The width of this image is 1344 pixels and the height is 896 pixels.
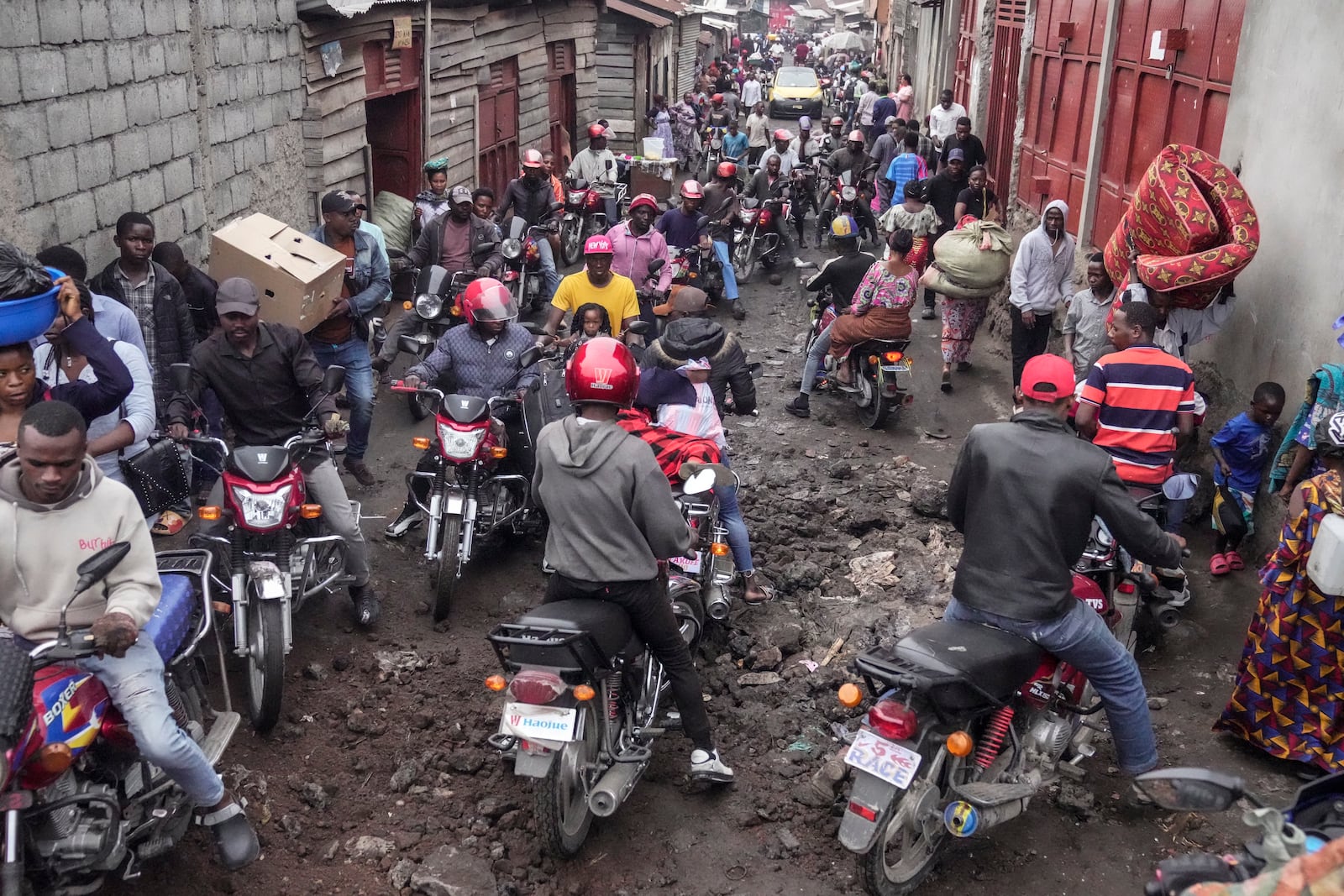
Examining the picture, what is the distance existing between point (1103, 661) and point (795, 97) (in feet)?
111

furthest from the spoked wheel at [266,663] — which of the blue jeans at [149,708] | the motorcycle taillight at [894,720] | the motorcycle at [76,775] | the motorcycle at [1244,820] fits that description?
the motorcycle at [1244,820]

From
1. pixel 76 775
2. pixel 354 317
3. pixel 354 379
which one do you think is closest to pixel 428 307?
pixel 354 317

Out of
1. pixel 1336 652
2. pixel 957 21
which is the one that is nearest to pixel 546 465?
pixel 1336 652

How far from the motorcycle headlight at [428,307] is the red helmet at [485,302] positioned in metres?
1.18

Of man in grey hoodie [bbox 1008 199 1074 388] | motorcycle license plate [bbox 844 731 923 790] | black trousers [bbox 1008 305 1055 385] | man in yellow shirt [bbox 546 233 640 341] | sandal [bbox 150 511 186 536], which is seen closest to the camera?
motorcycle license plate [bbox 844 731 923 790]

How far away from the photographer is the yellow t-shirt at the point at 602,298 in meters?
8.09

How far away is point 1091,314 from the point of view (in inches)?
323

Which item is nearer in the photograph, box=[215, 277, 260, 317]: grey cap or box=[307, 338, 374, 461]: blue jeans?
box=[215, 277, 260, 317]: grey cap

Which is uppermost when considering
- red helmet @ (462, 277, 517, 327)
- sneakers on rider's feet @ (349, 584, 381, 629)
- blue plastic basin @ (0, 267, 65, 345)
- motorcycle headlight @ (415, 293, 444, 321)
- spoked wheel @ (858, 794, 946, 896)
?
blue plastic basin @ (0, 267, 65, 345)

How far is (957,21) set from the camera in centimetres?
2181

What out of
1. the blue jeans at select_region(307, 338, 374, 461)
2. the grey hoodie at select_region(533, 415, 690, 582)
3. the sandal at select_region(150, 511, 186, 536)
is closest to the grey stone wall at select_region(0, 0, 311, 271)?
the blue jeans at select_region(307, 338, 374, 461)

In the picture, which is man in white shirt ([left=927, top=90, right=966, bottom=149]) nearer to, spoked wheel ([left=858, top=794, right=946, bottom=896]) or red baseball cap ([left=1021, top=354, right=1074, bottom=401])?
red baseball cap ([left=1021, top=354, right=1074, bottom=401])

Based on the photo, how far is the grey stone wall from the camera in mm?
6598

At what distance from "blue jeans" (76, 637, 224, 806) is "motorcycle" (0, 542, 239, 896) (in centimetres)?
5
